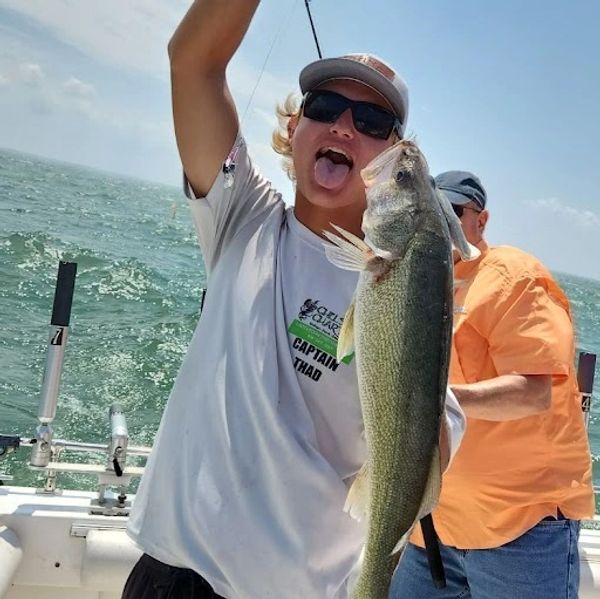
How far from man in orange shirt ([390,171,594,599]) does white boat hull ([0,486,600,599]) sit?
1.61m

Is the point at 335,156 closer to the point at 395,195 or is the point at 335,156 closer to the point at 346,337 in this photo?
the point at 395,195

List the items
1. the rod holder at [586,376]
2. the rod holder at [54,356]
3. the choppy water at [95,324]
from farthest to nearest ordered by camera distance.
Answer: the choppy water at [95,324]
the rod holder at [586,376]
the rod holder at [54,356]

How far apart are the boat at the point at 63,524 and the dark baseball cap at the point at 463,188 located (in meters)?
1.98

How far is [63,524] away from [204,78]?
8.04 ft

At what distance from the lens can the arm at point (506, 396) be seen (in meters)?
2.52

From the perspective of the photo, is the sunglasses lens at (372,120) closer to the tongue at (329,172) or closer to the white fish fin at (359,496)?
the tongue at (329,172)

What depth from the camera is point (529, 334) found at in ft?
8.86

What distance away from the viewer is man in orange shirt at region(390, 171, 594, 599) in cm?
271

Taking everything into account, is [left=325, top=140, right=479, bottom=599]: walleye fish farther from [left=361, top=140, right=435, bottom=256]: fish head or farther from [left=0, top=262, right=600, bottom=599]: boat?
[left=0, top=262, right=600, bottom=599]: boat

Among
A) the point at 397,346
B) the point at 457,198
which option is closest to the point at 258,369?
the point at 397,346

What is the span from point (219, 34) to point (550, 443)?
6.83 feet

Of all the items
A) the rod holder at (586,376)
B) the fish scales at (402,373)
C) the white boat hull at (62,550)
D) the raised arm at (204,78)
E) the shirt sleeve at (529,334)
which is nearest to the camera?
the fish scales at (402,373)

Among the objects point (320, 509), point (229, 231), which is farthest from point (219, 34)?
point (320, 509)

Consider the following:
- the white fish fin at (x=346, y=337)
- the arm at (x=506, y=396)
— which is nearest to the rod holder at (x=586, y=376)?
the arm at (x=506, y=396)
